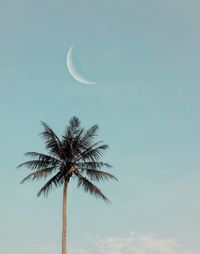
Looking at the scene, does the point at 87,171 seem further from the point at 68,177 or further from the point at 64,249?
the point at 64,249

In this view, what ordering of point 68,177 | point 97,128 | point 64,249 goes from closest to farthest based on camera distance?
point 64,249 < point 68,177 < point 97,128

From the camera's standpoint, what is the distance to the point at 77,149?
135 ft

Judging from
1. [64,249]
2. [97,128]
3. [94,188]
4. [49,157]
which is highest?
[97,128]

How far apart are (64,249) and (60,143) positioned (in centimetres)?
891

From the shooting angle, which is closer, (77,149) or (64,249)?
(64,249)

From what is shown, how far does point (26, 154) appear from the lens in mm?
41375

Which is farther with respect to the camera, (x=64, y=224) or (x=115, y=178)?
(x=115, y=178)

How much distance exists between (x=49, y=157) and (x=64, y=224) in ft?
19.5

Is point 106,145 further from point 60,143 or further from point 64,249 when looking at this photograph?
point 64,249

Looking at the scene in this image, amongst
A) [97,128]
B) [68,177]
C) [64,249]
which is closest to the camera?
[64,249]

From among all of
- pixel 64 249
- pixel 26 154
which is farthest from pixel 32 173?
pixel 64 249

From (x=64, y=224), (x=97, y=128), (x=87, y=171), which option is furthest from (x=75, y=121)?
(x=64, y=224)

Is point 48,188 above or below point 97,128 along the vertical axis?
below

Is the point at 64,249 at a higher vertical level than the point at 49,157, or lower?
lower
